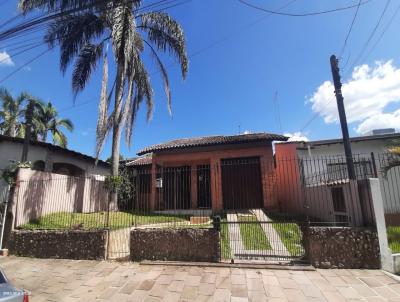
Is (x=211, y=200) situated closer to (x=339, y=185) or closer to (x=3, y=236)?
(x=339, y=185)

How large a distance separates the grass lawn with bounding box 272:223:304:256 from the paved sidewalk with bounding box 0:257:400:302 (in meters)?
1.40

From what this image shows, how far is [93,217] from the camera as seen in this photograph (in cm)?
996

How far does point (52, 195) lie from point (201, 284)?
763cm

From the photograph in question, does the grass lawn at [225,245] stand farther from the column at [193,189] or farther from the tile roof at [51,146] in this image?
the tile roof at [51,146]

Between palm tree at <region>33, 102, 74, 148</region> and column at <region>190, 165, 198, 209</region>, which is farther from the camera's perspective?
palm tree at <region>33, 102, 74, 148</region>

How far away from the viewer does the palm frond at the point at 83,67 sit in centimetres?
1221

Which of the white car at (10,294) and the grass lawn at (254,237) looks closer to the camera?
the white car at (10,294)

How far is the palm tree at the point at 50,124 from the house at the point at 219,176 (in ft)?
27.9

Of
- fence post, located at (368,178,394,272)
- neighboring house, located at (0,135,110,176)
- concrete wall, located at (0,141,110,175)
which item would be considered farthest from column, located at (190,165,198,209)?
fence post, located at (368,178,394,272)

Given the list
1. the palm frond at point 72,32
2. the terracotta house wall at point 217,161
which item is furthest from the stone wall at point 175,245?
the palm frond at point 72,32

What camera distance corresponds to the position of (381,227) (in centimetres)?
569

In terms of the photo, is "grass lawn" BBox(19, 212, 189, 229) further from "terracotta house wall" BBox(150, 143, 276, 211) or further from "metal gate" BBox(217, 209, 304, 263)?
"terracotta house wall" BBox(150, 143, 276, 211)

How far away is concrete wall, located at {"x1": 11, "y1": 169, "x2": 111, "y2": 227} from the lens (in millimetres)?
8742

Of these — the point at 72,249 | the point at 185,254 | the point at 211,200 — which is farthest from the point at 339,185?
the point at 72,249
